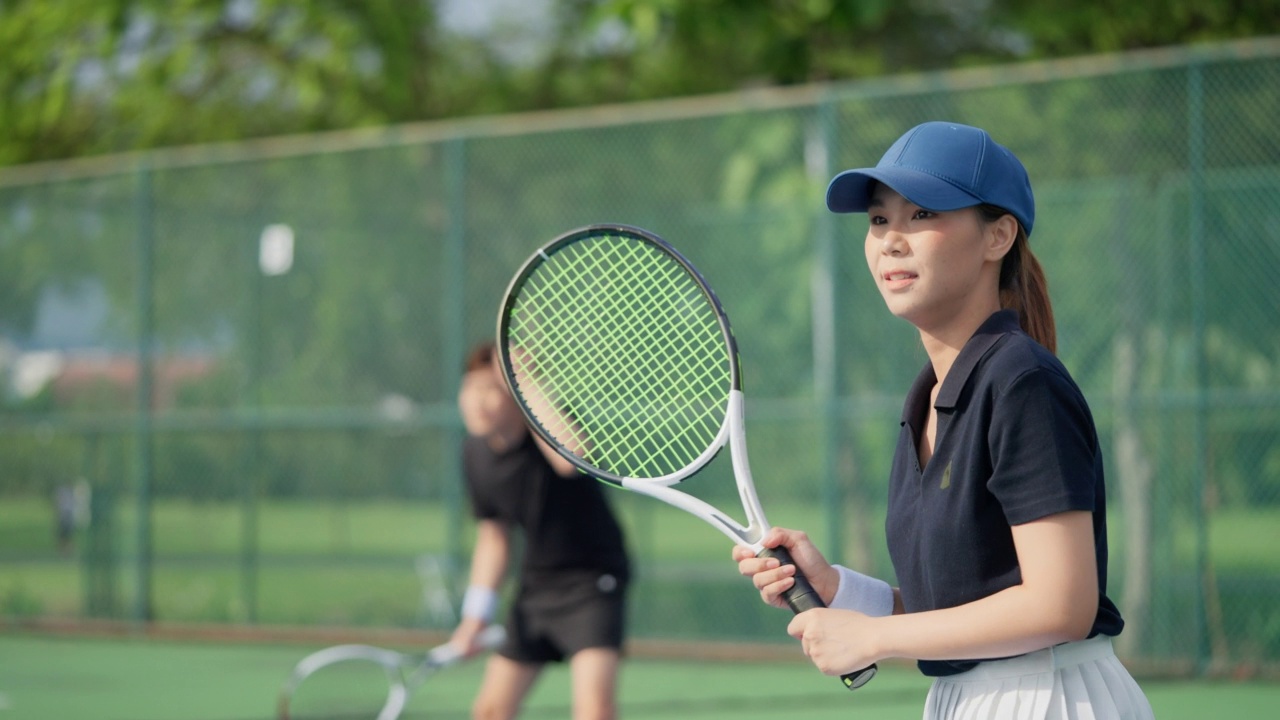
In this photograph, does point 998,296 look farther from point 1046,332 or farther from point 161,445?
point 161,445

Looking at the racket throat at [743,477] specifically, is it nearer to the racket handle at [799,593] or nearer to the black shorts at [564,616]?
the racket handle at [799,593]

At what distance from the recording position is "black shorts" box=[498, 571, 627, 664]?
453 centimetres

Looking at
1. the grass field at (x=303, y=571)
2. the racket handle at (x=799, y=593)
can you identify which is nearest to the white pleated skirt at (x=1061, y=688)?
the racket handle at (x=799, y=593)

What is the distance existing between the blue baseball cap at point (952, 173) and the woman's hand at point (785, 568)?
485 mm

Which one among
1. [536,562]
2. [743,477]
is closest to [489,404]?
[536,562]

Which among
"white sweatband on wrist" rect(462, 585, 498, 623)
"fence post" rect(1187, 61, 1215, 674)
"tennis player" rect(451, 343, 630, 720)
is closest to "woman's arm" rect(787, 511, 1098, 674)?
"tennis player" rect(451, 343, 630, 720)

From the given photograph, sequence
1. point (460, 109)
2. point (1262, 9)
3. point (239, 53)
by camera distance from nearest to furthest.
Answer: point (1262, 9) → point (239, 53) → point (460, 109)

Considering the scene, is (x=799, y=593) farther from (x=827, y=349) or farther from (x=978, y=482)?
(x=827, y=349)

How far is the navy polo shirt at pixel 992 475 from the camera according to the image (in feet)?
6.28

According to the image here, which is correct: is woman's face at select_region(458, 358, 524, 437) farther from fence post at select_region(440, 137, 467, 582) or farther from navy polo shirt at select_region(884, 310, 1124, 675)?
fence post at select_region(440, 137, 467, 582)

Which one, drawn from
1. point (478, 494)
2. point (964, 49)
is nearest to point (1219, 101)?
point (964, 49)

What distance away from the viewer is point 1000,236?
84.3 inches

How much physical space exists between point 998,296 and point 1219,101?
4960mm

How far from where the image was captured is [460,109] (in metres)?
12.3
